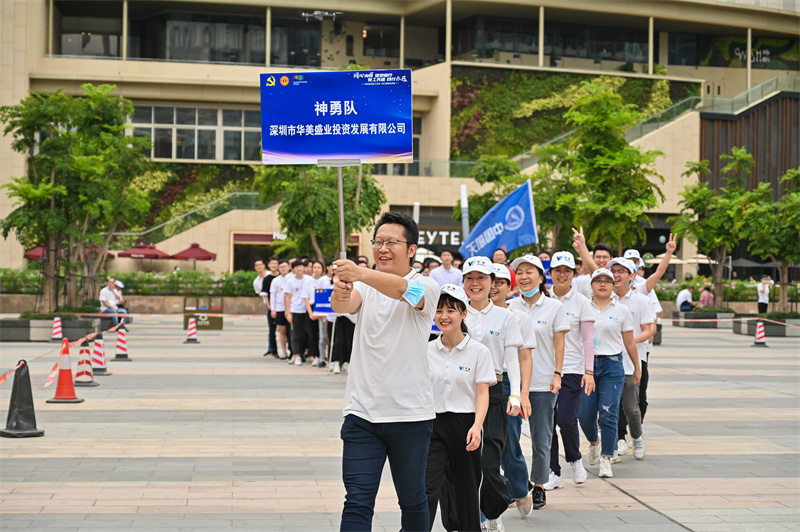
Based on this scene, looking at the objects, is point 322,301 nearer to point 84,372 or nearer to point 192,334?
point 84,372

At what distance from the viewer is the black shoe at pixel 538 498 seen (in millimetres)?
7582

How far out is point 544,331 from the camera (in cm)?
779

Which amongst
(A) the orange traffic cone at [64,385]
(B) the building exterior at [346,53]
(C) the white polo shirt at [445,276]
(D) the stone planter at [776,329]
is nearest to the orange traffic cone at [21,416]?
(A) the orange traffic cone at [64,385]

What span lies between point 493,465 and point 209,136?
4901 centimetres

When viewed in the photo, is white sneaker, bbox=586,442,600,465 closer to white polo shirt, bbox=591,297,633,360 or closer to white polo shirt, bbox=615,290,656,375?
white polo shirt, bbox=591,297,633,360

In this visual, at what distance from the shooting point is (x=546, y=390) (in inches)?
302

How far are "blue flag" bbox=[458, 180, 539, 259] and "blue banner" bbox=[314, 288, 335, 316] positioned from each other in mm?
2649

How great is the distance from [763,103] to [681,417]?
142ft

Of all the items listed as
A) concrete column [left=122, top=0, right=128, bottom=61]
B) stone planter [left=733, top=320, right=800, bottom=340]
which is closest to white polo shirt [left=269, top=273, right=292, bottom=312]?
stone planter [left=733, top=320, right=800, bottom=340]

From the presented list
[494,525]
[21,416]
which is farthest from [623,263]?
[21,416]

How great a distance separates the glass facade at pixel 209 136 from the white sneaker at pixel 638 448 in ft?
148

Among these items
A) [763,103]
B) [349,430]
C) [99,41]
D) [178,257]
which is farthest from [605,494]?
[99,41]

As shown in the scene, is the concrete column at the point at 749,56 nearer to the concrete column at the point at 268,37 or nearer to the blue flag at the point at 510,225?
the concrete column at the point at 268,37

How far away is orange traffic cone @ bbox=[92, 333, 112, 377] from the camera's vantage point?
16328 mm
